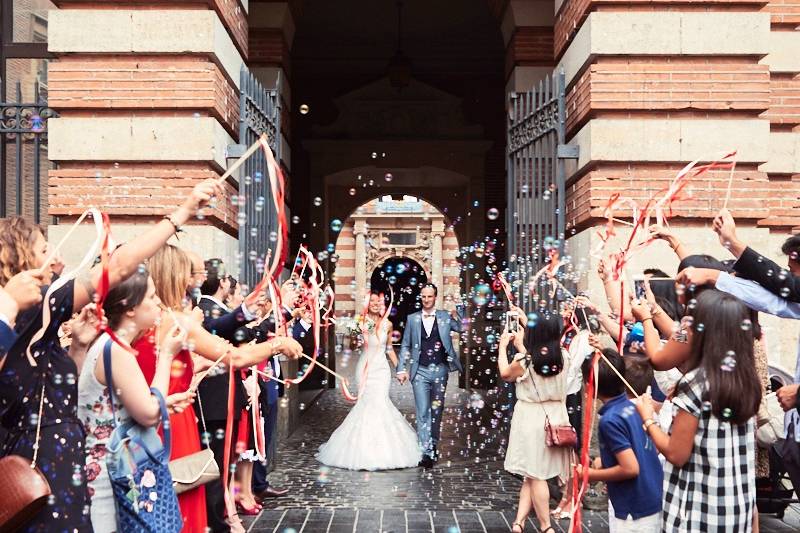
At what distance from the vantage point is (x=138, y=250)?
9.89 ft

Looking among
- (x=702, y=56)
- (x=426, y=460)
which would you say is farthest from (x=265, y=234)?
(x=702, y=56)

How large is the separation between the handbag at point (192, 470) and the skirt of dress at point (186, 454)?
6cm

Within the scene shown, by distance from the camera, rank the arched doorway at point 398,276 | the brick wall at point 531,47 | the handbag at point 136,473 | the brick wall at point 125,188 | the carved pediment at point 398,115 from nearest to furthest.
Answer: the handbag at point 136,473 → the brick wall at point 125,188 → the brick wall at point 531,47 → the carved pediment at point 398,115 → the arched doorway at point 398,276

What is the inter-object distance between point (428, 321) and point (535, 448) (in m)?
3.43

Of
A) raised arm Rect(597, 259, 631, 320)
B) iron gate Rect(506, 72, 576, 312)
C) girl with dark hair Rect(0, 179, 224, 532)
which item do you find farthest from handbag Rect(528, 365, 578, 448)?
girl with dark hair Rect(0, 179, 224, 532)

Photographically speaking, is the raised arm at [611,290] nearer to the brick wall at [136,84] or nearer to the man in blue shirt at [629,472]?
the man in blue shirt at [629,472]

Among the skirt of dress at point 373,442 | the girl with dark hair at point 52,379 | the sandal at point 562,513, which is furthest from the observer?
the skirt of dress at point 373,442

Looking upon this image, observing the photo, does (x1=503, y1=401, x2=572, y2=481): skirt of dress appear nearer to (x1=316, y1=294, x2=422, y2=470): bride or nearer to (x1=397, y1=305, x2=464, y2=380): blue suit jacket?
(x1=316, y1=294, x2=422, y2=470): bride

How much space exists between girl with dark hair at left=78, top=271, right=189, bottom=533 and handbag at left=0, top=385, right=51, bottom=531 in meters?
0.45

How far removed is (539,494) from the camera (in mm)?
5938

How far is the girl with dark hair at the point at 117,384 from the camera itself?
329cm

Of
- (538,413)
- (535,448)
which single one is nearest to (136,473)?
(535,448)

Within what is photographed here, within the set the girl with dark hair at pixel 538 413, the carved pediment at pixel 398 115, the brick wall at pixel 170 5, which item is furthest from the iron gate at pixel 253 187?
the carved pediment at pixel 398 115

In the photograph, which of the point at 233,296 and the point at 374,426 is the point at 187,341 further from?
the point at 374,426
